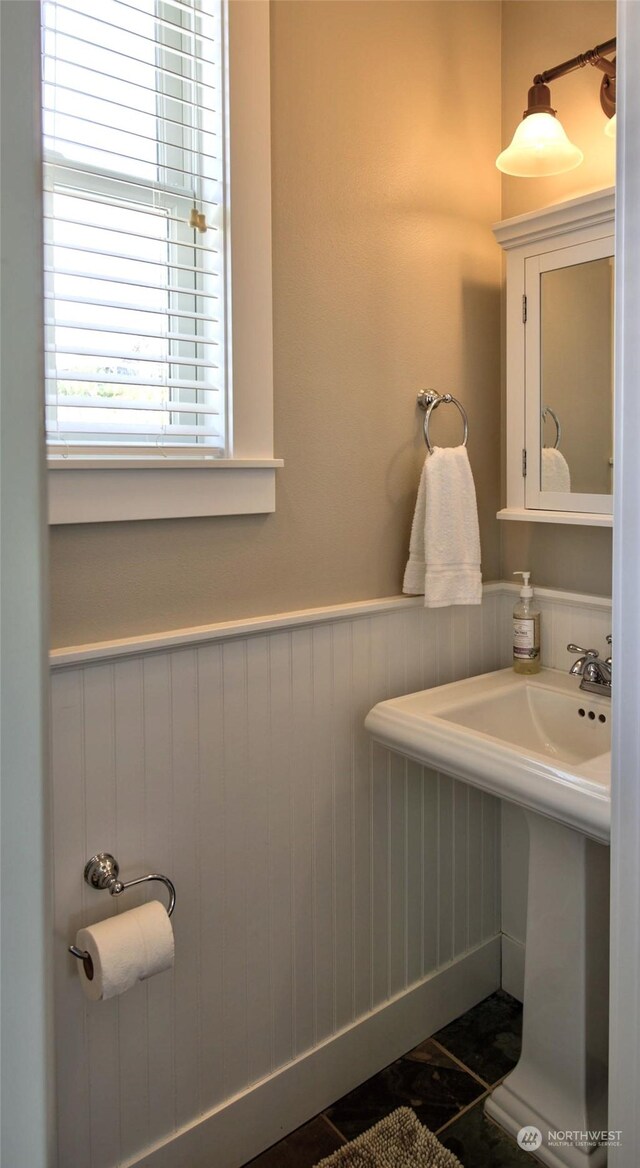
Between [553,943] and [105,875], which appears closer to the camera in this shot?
[105,875]

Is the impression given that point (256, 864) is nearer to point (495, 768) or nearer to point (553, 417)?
point (495, 768)

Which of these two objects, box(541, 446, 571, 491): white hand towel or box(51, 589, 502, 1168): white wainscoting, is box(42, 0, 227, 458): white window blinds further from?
box(541, 446, 571, 491): white hand towel

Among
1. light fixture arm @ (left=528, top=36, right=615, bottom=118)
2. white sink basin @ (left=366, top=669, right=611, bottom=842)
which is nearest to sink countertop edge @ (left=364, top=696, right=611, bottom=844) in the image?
white sink basin @ (left=366, top=669, right=611, bottom=842)

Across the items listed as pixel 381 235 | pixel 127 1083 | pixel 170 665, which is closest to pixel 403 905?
pixel 127 1083

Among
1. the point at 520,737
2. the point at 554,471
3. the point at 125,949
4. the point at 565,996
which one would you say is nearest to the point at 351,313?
the point at 554,471

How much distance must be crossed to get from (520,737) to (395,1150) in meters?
0.83

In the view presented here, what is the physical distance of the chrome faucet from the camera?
1571 mm

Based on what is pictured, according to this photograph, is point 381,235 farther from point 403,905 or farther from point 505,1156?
point 505,1156

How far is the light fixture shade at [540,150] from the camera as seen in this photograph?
1494mm

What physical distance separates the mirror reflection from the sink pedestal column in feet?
2.45

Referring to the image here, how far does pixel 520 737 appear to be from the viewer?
1635mm

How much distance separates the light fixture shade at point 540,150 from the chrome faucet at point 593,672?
39.3 inches

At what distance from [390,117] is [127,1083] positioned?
1901mm

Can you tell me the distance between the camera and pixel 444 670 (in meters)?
1.77
